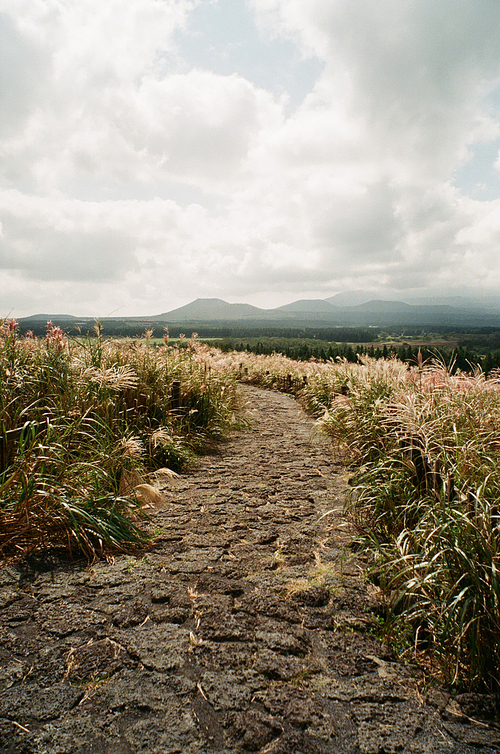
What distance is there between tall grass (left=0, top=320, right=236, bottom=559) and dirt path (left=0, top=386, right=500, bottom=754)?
0.30 metres

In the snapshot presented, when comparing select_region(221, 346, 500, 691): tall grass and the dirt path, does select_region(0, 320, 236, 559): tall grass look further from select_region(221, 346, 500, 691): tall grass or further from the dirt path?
select_region(221, 346, 500, 691): tall grass

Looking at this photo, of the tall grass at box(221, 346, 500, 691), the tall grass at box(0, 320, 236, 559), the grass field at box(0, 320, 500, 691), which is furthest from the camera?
the tall grass at box(0, 320, 236, 559)

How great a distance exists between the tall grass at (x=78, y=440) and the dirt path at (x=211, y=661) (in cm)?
30

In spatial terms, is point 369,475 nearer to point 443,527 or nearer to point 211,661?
point 443,527

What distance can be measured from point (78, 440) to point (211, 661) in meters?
2.45

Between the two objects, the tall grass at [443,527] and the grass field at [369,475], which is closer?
the tall grass at [443,527]

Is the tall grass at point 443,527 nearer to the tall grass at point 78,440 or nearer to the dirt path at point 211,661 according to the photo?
the dirt path at point 211,661

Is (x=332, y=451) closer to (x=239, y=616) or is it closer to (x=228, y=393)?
(x=228, y=393)

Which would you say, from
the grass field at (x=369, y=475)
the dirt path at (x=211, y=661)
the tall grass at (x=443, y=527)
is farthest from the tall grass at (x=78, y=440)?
the tall grass at (x=443, y=527)

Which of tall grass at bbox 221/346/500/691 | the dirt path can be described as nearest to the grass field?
tall grass at bbox 221/346/500/691

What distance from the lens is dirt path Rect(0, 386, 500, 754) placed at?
1708 mm

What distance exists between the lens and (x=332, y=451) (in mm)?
6883

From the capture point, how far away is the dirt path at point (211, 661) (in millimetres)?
1708

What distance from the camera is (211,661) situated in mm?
2121
